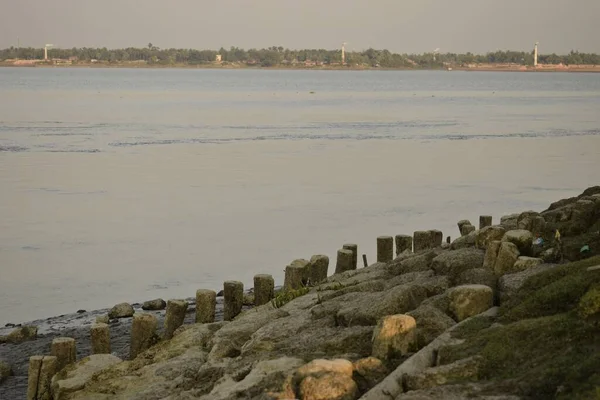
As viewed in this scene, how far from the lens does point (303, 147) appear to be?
3825 cm

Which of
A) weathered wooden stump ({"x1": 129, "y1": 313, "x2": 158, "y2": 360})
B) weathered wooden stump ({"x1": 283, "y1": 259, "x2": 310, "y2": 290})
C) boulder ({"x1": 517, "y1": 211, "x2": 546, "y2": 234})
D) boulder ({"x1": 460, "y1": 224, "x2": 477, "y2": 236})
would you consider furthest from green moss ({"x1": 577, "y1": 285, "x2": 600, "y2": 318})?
boulder ({"x1": 460, "y1": 224, "x2": 477, "y2": 236})

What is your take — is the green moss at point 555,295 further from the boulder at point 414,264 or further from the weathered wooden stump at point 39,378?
the weathered wooden stump at point 39,378

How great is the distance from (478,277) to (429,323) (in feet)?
5.31

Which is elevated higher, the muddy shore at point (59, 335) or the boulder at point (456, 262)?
the boulder at point (456, 262)

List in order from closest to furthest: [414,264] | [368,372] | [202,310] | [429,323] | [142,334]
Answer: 1. [368,372]
2. [429,323]
3. [142,334]
4. [414,264]
5. [202,310]

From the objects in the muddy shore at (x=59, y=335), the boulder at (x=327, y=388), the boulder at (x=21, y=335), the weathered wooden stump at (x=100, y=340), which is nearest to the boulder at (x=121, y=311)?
the muddy shore at (x=59, y=335)

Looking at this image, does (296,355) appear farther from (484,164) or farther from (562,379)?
(484,164)

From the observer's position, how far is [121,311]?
47.3 feet

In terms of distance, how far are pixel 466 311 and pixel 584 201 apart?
449cm

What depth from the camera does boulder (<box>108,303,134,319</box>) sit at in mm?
14371

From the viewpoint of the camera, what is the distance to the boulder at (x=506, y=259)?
401 inches

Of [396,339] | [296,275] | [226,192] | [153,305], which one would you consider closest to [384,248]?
[296,275]

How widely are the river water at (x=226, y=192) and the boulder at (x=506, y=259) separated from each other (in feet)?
22.5

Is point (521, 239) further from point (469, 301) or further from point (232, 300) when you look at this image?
point (232, 300)
